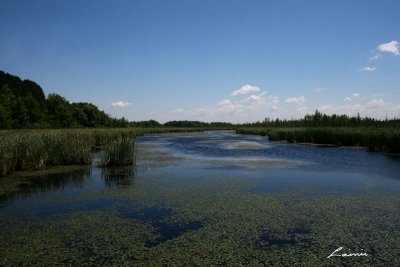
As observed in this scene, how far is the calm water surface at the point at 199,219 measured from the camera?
4371 mm

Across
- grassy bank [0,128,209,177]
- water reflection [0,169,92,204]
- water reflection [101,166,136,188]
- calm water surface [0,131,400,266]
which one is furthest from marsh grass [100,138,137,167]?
calm water surface [0,131,400,266]

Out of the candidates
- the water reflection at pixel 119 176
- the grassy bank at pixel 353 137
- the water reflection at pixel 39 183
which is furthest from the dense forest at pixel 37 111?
the grassy bank at pixel 353 137

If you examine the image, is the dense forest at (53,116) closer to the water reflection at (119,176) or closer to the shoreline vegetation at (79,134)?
the shoreline vegetation at (79,134)

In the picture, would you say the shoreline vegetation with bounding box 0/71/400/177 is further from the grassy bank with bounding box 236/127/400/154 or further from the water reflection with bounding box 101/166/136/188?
the water reflection with bounding box 101/166/136/188

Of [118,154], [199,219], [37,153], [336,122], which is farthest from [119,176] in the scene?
[336,122]

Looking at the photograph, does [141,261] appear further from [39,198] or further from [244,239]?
[39,198]

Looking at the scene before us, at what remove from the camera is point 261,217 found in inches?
237

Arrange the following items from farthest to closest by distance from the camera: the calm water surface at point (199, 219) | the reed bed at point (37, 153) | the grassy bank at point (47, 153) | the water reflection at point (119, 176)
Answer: the grassy bank at point (47, 153)
the reed bed at point (37, 153)
the water reflection at point (119, 176)
the calm water surface at point (199, 219)

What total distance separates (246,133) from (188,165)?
131 ft

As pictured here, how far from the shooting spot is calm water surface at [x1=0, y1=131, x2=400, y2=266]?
437cm

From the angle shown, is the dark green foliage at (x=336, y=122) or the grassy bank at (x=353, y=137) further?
the dark green foliage at (x=336, y=122)

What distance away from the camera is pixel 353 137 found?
22.4m

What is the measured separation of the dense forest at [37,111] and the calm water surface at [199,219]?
24319 mm

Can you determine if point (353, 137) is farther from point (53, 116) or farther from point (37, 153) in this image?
point (53, 116)
